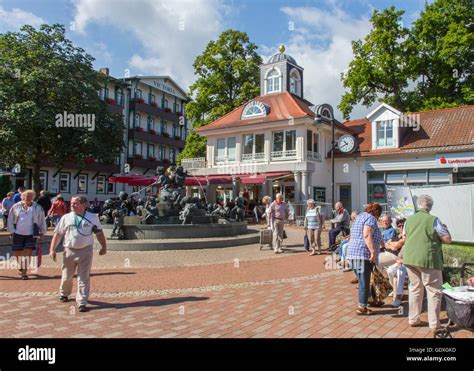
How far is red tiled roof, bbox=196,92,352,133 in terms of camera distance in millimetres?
29656

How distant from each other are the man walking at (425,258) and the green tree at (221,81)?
31190mm

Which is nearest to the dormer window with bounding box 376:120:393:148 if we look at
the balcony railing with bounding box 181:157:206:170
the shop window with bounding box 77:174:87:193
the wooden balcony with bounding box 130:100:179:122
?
the balcony railing with bounding box 181:157:206:170

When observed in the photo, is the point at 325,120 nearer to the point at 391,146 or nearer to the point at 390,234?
the point at 391,146

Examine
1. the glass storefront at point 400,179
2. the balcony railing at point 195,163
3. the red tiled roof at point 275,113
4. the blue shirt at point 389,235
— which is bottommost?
the blue shirt at point 389,235

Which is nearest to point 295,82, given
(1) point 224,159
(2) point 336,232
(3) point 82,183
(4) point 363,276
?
(1) point 224,159

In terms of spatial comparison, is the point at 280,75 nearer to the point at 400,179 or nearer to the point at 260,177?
the point at 260,177

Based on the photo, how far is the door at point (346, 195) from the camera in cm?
3022

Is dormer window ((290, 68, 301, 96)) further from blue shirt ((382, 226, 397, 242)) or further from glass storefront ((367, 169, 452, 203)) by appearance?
blue shirt ((382, 226, 397, 242))

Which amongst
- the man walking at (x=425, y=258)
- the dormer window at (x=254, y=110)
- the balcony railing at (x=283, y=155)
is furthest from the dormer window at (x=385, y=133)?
the man walking at (x=425, y=258)

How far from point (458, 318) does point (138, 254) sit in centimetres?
879

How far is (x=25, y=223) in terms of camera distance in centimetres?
838

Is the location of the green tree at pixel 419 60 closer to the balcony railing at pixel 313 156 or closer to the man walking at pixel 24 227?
the balcony railing at pixel 313 156

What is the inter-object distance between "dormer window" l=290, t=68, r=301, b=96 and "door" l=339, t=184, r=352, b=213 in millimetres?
10449
